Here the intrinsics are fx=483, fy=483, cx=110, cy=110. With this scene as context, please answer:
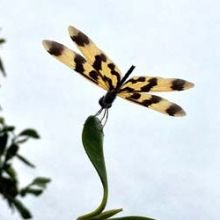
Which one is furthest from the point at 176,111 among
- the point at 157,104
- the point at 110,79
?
the point at 110,79

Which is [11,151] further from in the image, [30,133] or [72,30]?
[72,30]

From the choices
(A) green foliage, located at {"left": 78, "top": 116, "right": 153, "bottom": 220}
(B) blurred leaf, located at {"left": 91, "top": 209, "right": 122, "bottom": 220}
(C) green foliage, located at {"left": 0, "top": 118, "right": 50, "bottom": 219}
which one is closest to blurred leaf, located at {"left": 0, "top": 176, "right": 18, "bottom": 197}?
(C) green foliage, located at {"left": 0, "top": 118, "right": 50, "bottom": 219}

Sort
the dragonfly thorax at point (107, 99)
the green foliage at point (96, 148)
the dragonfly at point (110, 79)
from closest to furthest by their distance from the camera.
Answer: the green foliage at point (96, 148) < the dragonfly thorax at point (107, 99) < the dragonfly at point (110, 79)

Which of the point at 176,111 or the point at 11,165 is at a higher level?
the point at 176,111

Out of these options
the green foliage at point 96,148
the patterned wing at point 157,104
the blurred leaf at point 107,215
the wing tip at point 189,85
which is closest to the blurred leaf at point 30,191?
the blurred leaf at point 107,215

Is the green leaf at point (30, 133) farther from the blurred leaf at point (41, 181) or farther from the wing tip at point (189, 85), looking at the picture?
the wing tip at point (189, 85)

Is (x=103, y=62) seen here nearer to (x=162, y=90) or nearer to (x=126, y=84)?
(x=126, y=84)
